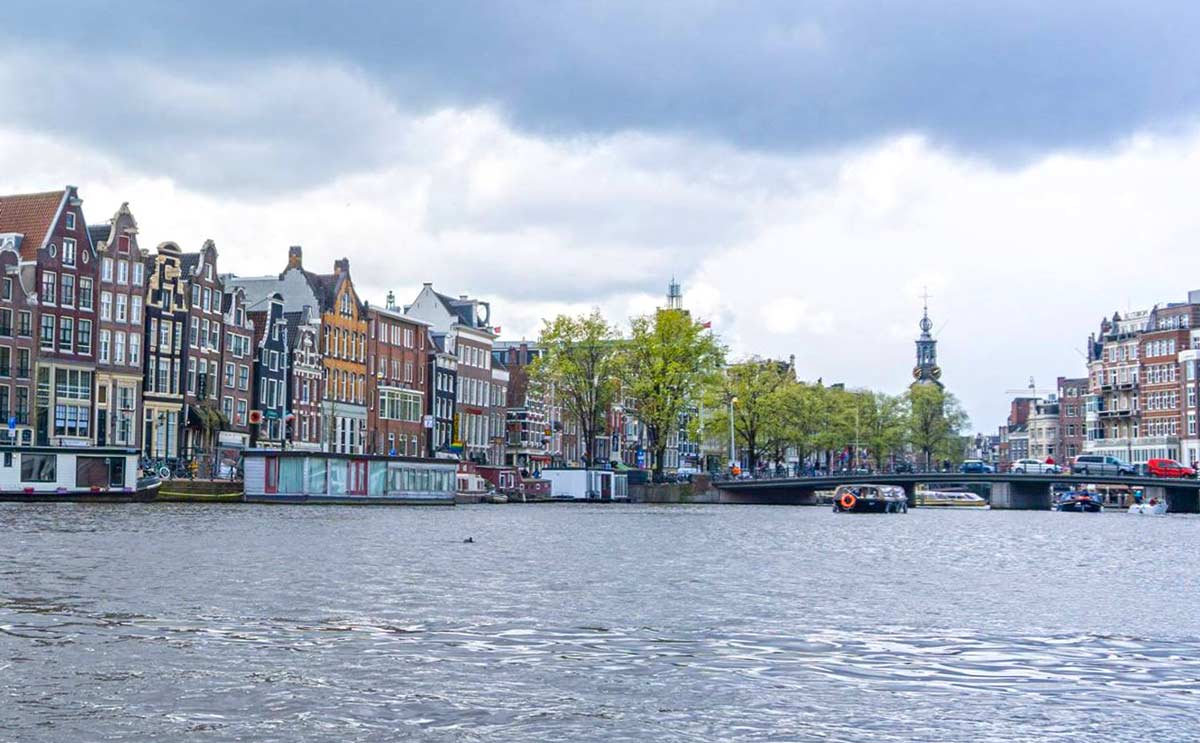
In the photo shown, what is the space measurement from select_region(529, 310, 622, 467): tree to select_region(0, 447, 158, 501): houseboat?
47532 millimetres

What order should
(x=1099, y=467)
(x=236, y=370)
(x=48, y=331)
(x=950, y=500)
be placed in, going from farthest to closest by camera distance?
(x=950, y=500) < (x=1099, y=467) < (x=236, y=370) < (x=48, y=331)

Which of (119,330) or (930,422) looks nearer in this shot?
(119,330)

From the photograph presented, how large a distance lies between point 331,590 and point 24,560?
993 centimetres

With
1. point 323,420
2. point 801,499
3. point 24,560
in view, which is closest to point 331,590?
point 24,560

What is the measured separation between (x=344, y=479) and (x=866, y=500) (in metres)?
41.6

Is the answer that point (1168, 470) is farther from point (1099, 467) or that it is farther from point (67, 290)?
point (67, 290)

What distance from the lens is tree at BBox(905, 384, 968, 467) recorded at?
7539 inches

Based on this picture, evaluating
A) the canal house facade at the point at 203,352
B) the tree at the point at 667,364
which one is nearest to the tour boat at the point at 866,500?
the tree at the point at 667,364

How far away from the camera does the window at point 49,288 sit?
309 ft

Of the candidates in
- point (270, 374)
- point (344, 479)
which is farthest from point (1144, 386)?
point (344, 479)

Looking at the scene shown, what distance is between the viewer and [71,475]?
83.1m

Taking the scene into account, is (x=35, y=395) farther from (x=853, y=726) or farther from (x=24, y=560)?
(x=853, y=726)

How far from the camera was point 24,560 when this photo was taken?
37.6 metres

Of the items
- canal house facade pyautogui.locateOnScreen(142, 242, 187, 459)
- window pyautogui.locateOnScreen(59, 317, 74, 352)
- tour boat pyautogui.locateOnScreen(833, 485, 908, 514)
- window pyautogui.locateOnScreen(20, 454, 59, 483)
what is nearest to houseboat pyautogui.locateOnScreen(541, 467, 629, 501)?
tour boat pyautogui.locateOnScreen(833, 485, 908, 514)
